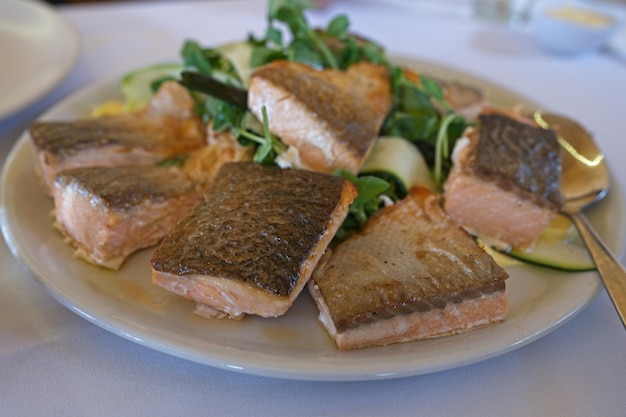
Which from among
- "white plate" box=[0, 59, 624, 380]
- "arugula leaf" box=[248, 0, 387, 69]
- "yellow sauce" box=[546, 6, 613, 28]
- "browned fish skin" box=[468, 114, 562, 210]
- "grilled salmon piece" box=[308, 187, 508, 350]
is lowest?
"white plate" box=[0, 59, 624, 380]

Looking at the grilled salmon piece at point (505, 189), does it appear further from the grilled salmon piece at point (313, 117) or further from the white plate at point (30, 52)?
the white plate at point (30, 52)

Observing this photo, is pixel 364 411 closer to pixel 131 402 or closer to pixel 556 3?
pixel 131 402

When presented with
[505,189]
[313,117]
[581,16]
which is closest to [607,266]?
[505,189]

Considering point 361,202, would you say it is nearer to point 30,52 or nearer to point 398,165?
point 398,165

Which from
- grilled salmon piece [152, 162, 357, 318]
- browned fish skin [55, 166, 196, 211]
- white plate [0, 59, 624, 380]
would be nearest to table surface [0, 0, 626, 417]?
white plate [0, 59, 624, 380]

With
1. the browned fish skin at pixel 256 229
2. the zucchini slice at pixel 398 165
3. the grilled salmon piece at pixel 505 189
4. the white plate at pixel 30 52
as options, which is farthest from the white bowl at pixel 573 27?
the white plate at pixel 30 52

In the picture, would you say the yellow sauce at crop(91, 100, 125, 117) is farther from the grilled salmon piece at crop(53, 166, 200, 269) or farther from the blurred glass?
the blurred glass
